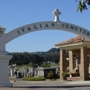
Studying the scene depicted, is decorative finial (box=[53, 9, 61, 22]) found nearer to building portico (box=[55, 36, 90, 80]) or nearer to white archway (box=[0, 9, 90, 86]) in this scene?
white archway (box=[0, 9, 90, 86])

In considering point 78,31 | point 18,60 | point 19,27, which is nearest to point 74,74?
point 78,31

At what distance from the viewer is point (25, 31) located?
22.0 m

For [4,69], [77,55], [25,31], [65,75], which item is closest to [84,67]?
[65,75]

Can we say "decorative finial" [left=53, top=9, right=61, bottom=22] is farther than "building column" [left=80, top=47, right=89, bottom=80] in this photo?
No

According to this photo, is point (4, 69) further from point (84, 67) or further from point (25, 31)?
point (84, 67)

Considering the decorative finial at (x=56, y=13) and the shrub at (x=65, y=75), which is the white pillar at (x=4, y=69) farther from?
the shrub at (x=65, y=75)

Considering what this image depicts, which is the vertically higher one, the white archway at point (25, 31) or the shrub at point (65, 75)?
the white archway at point (25, 31)

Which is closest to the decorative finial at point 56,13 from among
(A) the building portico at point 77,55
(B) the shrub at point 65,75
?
(A) the building portico at point 77,55

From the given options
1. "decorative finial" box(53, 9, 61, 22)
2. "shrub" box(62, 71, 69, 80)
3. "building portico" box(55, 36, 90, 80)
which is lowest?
"shrub" box(62, 71, 69, 80)

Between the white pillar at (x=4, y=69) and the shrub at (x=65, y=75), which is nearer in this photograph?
the white pillar at (x=4, y=69)

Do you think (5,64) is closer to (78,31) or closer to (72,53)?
(78,31)

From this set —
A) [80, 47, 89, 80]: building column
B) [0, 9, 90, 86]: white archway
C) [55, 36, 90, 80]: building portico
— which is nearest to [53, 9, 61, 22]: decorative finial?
[0, 9, 90, 86]: white archway

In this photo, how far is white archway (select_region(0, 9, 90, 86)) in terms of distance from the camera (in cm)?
2086

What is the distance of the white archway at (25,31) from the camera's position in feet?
68.4
